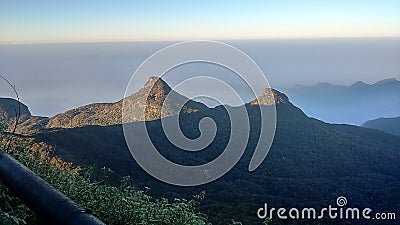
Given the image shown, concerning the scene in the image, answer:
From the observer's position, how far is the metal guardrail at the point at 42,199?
6.94 ft

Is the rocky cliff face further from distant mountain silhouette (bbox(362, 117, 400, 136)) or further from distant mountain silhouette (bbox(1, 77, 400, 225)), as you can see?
distant mountain silhouette (bbox(362, 117, 400, 136))

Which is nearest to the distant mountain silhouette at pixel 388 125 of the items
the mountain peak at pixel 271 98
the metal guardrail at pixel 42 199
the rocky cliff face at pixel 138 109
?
the mountain peak at pixel 271 98

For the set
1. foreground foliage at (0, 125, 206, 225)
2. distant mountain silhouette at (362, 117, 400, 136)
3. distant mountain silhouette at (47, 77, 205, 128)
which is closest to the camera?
foreground foliage at (0, 125, 206, 225)

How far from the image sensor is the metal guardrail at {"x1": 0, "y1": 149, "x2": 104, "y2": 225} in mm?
2115

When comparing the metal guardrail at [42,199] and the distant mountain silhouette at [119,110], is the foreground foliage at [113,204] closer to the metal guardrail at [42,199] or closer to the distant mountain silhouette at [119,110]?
the metal guardrail at [42,199]

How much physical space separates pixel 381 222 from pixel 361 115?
185150 mm

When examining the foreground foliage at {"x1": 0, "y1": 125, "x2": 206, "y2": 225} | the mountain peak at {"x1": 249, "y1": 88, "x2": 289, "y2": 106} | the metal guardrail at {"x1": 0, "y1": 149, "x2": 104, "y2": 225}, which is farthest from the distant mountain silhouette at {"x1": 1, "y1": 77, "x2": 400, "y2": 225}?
the metal guardrail at {"x1": 0, "y1": 149, "x2": 104, "y2": 225}

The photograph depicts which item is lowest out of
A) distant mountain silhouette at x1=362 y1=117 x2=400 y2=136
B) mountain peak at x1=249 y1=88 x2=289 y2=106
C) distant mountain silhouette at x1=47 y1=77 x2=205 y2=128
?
distant mountain silhouette at x1=362 y1=117 x2=400 y2=136

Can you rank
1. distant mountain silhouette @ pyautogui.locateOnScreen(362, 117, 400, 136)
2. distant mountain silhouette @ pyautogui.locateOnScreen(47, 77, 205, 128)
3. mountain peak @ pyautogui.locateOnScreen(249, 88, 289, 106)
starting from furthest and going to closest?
distant mountain silhouette @ pyautogui.locateOnScreen(362, 117, 400, 136), mountain peak @ pyautogui.locateOnScreen(249, 88, 289, 106), distant mountain silhouette @ pyautogui.locateOnScreen(47, 77, 205, 128)

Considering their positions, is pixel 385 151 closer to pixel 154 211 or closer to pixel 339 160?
pixel 339 160

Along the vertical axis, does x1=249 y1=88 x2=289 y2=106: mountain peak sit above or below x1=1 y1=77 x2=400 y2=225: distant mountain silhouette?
above

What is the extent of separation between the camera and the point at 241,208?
2211cm

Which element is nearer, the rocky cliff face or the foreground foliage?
the foreground foliage

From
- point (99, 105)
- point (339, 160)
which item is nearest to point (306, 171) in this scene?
point (339, 160)
